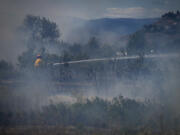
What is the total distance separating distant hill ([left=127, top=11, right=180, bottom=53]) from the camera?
2245 cm

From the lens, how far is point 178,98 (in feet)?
31.6

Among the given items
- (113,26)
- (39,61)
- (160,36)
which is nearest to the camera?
(39,61)

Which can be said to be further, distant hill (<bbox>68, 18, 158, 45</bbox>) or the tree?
distant hill (<bbox>68, 18, 158, 45</bbox>)

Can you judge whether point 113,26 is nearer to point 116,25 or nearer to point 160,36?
point 116,25

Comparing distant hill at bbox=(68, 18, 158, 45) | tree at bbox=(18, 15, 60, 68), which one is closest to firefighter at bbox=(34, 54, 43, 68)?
tree at bbox=(18, 15, 60, 68)

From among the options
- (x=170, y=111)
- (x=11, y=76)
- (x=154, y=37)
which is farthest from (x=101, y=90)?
(x=154, y=37)

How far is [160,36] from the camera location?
1142 inches

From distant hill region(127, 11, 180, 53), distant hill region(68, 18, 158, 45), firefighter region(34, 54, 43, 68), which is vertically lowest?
firefighter region(34, 54, 43, 68)

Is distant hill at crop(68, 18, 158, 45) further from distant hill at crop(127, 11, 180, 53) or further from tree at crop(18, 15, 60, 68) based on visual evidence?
tree at crop(18, 15, 60, 68)

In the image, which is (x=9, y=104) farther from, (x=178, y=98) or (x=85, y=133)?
(x=178, y=98)

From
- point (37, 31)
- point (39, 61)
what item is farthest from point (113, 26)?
point (39, 61)

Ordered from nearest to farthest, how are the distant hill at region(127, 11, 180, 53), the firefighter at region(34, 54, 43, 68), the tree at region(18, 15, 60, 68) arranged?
the firefighter at region(34, 54, 43, 68)
the distant hill at region(127, 11, 180, 53)
the tree at region(18, 15, 60, 68)

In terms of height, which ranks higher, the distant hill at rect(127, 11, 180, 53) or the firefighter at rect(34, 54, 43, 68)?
the distant hill at rect(127, 11, 180, 53)

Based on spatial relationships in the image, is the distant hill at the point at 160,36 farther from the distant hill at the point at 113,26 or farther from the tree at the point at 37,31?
the distant hill at the point at 113,26
